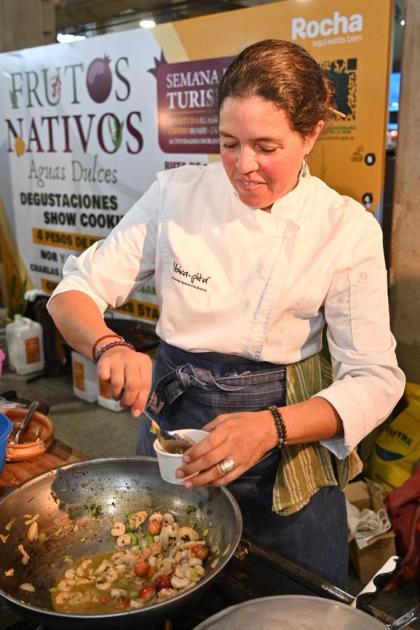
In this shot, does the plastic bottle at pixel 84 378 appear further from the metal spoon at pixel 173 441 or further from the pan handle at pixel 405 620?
the pan handle at pixel 405 620

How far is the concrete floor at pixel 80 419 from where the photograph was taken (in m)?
3.66

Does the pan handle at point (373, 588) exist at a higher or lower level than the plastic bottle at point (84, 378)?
higher

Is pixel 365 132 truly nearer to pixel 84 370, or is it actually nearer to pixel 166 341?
pixel 166 341

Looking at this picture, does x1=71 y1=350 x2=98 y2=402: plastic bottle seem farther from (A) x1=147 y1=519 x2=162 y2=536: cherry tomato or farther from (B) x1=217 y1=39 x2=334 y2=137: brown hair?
(B) x1=217 y1=39 x2=334 y2=137: brown hair

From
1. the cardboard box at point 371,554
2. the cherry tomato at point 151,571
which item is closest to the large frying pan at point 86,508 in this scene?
the cherry tomato at point 151,571

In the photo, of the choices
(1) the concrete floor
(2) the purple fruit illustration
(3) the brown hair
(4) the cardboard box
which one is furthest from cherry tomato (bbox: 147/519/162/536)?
(2) the purple fruit illustration

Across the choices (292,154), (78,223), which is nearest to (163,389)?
(292,154)

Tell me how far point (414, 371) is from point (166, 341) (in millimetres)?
1712

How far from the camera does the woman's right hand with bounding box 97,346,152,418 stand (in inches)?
49.4

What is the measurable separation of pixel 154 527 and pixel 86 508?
163mm

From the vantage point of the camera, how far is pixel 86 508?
135 centimetres

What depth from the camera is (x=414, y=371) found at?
2879mm

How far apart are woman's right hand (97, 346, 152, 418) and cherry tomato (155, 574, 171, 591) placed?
31cm

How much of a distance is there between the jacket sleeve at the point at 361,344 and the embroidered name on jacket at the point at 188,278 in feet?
0.97
